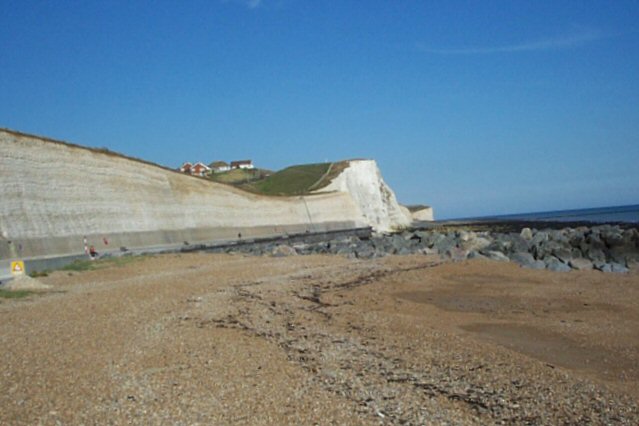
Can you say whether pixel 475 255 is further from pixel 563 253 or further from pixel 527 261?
pixel 563 253

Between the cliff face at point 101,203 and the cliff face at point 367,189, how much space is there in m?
20.4

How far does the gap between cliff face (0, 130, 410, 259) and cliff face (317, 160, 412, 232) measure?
802 inches

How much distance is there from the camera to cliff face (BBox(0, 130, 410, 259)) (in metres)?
27.2

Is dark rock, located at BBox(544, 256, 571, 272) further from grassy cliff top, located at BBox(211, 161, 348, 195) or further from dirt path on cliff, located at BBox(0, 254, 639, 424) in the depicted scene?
grassy cliff top, located at BBox(211, 161, 348, 195)

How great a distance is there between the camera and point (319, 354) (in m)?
8.16

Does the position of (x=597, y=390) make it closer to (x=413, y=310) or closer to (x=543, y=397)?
(x=543, y=397)

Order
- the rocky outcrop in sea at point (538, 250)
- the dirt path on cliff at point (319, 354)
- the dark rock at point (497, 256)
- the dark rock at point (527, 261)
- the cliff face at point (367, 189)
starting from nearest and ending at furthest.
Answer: the dirt path on cliff at point (319, 354) → the dark rock at point (527, 261) → the rocky outcrop in sea at point (538, 250) → the dark rock at point (497, 256) → the cliff face at point (367, 189)

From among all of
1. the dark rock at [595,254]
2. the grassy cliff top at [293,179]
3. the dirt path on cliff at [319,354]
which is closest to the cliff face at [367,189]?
the grassy cliff top at [293,179]

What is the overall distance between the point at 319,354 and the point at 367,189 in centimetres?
6835

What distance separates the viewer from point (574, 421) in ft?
18.2

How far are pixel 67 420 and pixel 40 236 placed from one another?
24787 millimetres

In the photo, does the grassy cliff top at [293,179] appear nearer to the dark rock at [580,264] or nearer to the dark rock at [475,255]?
the dark rock at [475,255]

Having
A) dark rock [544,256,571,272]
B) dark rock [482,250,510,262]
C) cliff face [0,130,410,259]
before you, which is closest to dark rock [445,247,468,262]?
dark rock [482,250,510,262]

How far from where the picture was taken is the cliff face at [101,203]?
27234 millimetres
